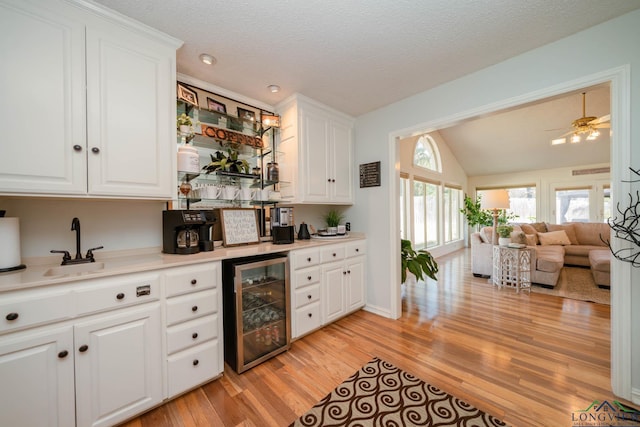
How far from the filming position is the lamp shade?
397 cm

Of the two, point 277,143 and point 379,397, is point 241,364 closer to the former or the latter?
point 379,397

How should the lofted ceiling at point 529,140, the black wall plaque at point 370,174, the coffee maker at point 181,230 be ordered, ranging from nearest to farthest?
the coffee maker at point 181,230, the black wall plaque at point 370,174, the lofted ceiling at point 529,140

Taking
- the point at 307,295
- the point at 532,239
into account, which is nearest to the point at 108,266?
the point at 307,295

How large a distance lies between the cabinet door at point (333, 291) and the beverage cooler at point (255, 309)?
50 centimetres

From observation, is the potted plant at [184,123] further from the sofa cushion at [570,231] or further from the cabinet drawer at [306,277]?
the sofa cushion at [570,231]

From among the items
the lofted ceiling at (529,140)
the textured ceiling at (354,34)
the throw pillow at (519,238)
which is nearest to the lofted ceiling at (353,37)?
the textured ceiling at (354,34)

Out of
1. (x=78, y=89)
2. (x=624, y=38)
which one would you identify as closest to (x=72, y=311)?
(x=78, y=89)

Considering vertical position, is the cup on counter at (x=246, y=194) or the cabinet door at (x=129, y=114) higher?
the cabinet door at (x=129, y=114)

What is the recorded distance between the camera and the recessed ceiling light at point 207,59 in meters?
1.85

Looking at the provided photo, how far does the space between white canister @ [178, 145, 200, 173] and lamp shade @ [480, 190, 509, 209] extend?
454 cm

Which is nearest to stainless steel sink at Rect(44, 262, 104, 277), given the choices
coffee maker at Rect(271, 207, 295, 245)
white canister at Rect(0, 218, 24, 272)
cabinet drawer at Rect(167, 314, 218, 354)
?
white canister at Rect(0, 218, 24, 272)

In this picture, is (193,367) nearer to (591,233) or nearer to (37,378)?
(37,378)

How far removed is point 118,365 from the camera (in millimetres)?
1328

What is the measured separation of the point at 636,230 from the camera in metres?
1.51
